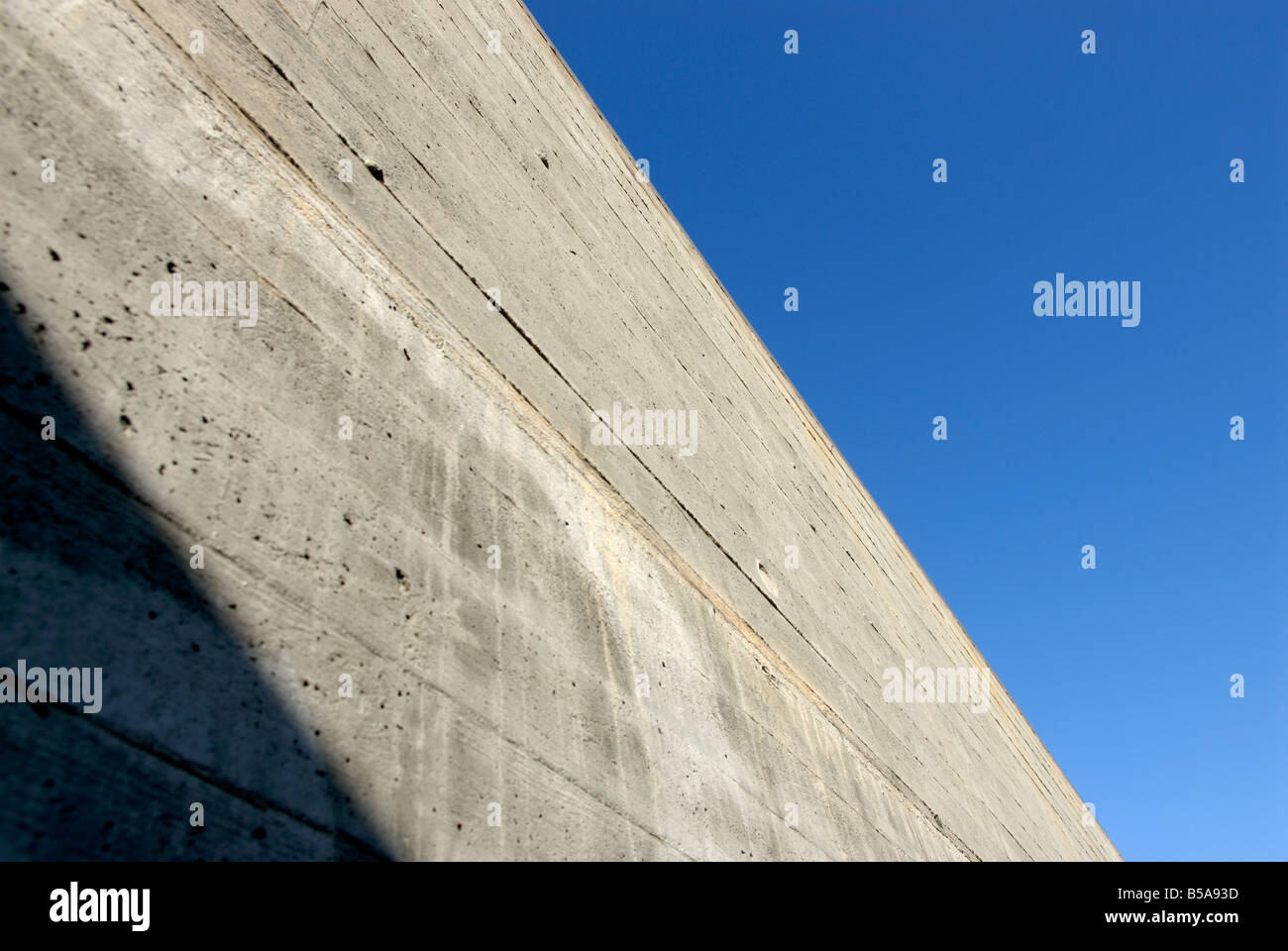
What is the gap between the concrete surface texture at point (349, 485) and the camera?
1.11m

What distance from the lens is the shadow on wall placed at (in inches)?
37.7

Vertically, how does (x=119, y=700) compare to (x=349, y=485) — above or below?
below

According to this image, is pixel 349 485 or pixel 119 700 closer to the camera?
pixel 119 700

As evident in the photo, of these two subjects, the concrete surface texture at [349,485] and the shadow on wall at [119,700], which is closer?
the shadow on wall at [119,700]

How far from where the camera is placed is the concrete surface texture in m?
1.11

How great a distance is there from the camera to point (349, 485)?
5.19 ft

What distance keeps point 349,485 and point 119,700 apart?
2.02 feet

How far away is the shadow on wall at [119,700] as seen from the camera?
96 centimetres

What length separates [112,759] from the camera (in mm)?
1011

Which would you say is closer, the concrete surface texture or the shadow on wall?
the shadow on wall
